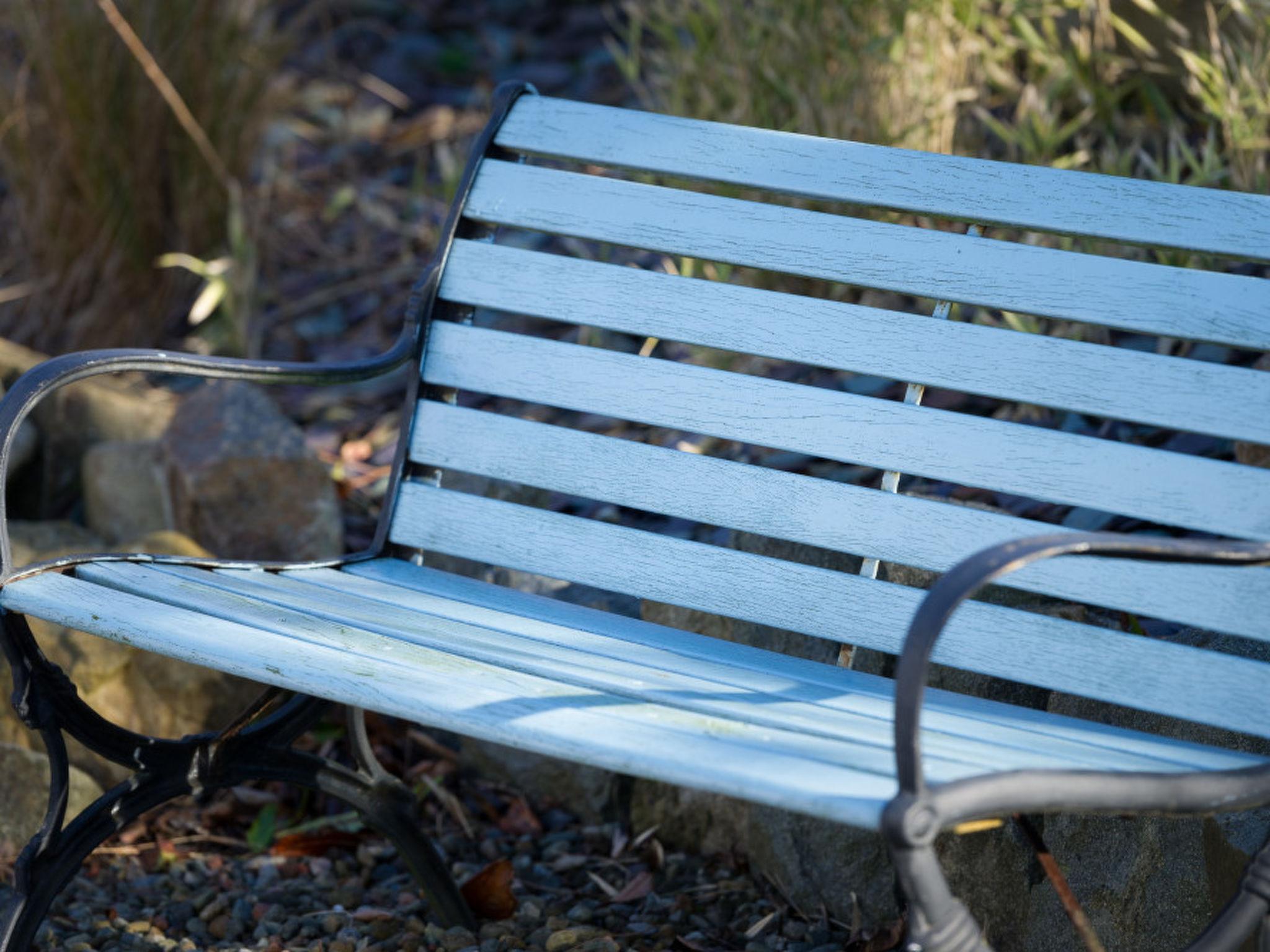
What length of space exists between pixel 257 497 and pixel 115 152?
128cm

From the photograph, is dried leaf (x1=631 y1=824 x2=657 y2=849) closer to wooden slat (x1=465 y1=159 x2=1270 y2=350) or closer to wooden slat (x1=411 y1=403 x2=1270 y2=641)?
wooden slat (x1=411 y1=403 x2=1270 y2=641)

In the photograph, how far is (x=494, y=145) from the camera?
7.27 feet

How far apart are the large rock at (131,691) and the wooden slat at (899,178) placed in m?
0.96

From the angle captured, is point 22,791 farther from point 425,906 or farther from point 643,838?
point 643,838

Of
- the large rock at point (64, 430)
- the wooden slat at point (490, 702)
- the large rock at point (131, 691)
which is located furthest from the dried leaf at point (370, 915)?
the large rock at point (64, 430)

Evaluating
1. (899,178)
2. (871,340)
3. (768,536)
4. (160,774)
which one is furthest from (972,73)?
(160,774)

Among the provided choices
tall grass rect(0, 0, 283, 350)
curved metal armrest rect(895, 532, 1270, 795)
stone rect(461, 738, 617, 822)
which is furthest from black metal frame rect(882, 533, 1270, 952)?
tall grass rect(0, 0, 283, 350)

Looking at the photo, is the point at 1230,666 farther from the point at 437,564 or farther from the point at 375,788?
the point at 437,564

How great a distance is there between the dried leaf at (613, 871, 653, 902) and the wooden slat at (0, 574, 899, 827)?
28.9 inches

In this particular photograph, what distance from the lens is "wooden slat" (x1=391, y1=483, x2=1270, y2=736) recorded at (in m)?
1.64

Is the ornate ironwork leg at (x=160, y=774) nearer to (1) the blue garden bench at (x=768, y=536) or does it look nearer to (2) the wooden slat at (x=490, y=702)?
(1) the blue garden bench at (x=768, y=536)

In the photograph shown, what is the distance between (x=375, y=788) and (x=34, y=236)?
2248mm

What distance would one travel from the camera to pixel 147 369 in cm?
184

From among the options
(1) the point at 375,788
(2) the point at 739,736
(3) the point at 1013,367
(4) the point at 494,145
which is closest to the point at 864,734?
(2) the point at 739,736
